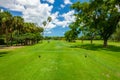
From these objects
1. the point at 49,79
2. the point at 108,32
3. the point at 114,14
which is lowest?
the point at 49,79

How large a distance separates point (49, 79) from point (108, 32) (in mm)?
38740

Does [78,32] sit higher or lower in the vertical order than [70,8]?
lower

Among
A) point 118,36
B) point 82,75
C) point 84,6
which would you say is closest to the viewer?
point 82,75

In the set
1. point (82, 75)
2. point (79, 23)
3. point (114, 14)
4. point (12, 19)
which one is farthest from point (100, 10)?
point (82, 75)

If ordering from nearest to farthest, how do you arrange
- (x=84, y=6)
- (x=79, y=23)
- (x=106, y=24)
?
(x=106, y=24), (x=84, y=6), (x=79, y=23)

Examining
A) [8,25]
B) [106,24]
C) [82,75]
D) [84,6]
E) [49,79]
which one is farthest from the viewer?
[8,25]

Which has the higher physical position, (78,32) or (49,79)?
(78,32)

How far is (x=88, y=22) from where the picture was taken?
160ft

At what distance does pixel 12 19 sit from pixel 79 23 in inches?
918

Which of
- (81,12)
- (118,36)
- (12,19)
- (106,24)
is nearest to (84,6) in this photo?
(81,12)

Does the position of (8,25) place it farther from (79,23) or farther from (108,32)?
(108,32)

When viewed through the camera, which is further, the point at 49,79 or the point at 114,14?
the point at 114,14

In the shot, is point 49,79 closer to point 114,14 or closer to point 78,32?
point 114,14

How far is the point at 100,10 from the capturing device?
47.6 m
